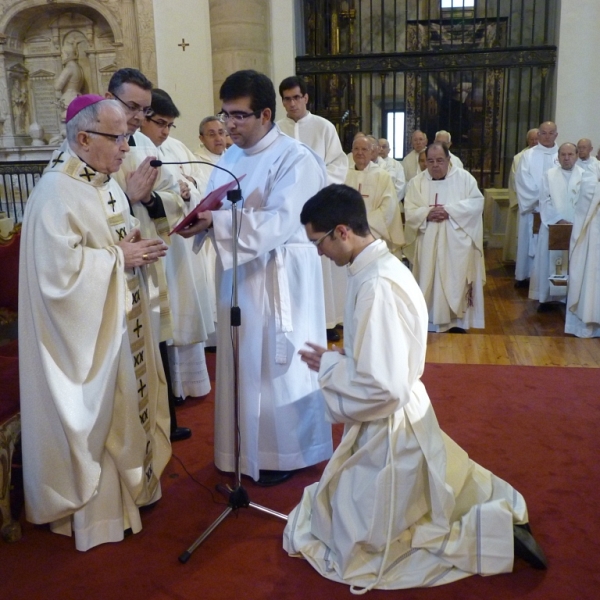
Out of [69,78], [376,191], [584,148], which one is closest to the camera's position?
[376,191]

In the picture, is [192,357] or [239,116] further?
[192,357]

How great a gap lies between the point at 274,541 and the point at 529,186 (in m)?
6.85

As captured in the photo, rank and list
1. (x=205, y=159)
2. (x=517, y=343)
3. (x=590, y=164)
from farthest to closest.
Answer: (x=590, y=164) → (x=205, y=159) → (x=517, y=343)

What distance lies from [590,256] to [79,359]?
478cm

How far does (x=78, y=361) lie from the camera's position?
9.02 feet

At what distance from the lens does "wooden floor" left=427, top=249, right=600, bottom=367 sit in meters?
5.34

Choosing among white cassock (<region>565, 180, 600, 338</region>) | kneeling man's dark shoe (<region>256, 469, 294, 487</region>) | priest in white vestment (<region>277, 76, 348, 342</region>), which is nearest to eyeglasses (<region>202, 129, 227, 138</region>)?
priest in white vestment (<region>277, 76, 348, 342</region>)

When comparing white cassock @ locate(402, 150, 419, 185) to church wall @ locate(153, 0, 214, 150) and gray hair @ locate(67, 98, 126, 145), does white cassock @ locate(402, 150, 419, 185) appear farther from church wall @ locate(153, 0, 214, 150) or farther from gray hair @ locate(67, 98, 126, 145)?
gray hair @ locate(67, 98, 126, 145)

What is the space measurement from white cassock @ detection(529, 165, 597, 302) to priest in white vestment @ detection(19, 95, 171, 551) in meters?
5.36

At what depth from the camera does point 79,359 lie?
9.02 feet

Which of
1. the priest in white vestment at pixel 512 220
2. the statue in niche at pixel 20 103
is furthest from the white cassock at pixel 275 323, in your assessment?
the statue in niche at pixel 20 103

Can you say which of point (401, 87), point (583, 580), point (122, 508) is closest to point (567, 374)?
point (583, 580)

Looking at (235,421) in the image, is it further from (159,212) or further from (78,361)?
(159,212)

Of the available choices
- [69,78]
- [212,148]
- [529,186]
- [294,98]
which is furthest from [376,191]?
[69,78]
